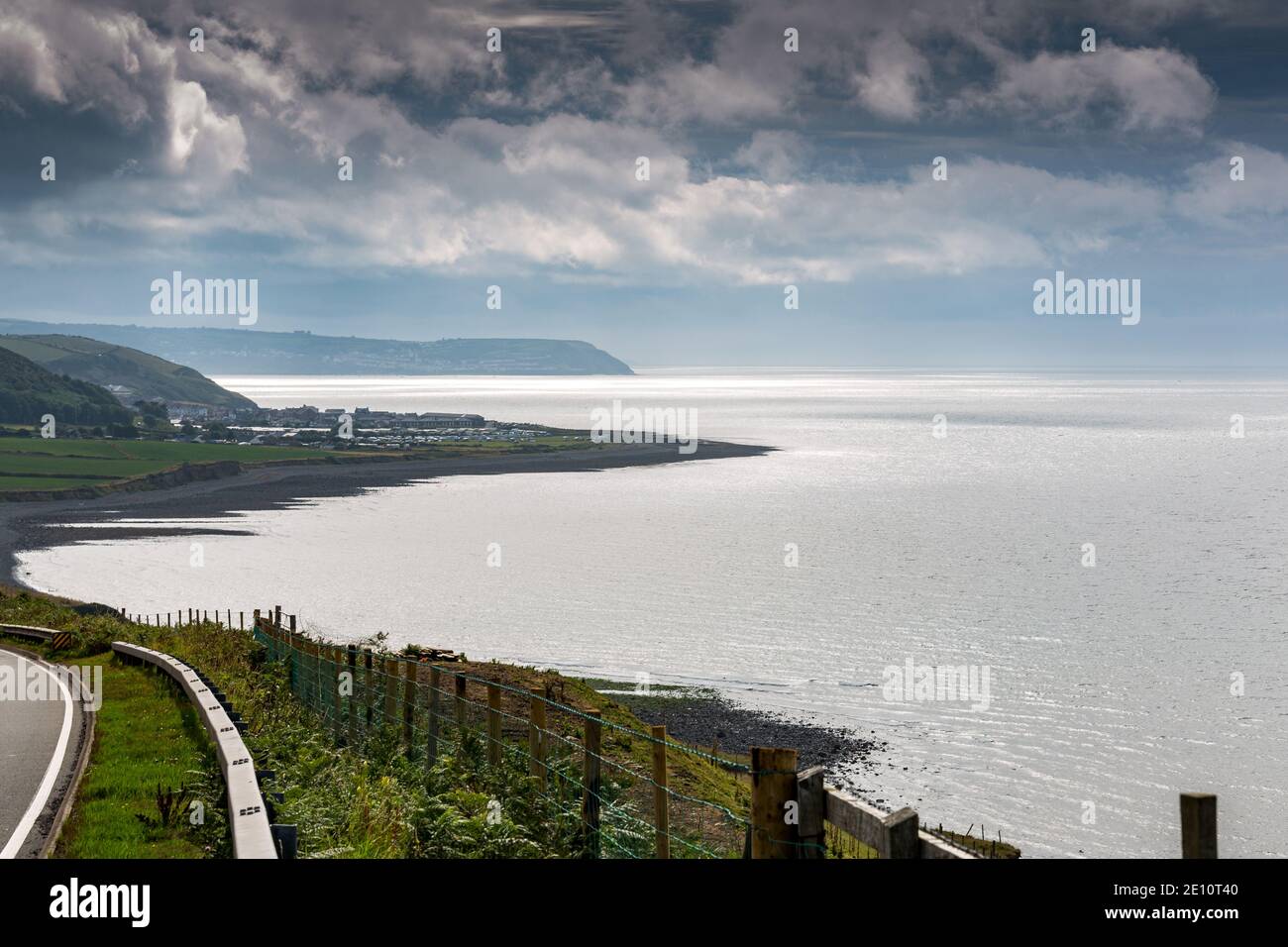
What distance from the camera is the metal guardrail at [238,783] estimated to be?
7.98 metres

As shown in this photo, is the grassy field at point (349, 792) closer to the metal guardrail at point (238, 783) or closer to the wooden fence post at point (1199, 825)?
the metal guardrail at point (238, 783)

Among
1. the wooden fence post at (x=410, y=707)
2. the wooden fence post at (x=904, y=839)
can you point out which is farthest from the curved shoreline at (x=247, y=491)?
the wooden fence post at (x=904, y=839)

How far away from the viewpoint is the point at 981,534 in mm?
105562

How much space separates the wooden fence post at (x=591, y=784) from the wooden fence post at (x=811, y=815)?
432 centimetres

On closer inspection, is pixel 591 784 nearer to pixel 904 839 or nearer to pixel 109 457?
pixel 904 839

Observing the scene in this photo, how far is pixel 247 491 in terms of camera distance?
486ft

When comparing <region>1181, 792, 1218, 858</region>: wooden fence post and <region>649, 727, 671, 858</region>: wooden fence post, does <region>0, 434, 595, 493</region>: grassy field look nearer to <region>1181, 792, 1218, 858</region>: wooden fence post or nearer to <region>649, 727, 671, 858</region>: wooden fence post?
<region>649, 727, 671, 858</region>: wooden fence post

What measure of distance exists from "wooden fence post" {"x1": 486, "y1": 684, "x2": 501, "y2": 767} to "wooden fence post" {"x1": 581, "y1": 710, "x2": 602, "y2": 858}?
81.3 inches

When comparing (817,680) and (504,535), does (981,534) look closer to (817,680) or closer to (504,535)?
(504,535)

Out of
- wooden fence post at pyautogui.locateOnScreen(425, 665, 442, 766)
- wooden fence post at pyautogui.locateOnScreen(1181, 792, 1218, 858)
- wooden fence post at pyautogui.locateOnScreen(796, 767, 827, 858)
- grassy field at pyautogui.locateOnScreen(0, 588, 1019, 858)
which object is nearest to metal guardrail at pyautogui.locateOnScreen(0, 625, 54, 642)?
grassy field at pyautogui.locateOnScreen(0, 588, 1019, 858)

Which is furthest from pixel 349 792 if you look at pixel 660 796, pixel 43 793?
pixel 43 793
